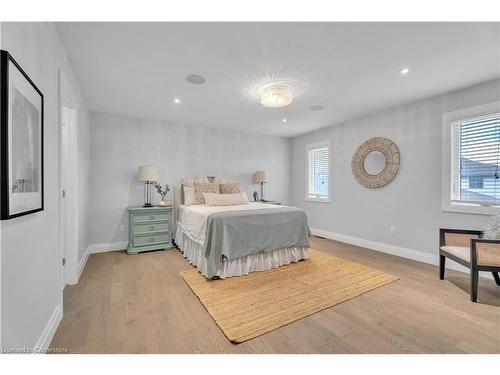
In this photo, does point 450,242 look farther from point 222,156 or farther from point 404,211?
point 222,156

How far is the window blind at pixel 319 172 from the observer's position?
4957mm

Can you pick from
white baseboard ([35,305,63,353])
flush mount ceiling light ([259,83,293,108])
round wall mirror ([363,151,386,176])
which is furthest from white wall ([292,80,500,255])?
white baseboard ([35,305,63,353])

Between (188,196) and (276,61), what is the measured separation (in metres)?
2.71

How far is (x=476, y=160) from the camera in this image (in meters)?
2.87

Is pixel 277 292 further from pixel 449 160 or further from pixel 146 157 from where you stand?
pixel 146 157

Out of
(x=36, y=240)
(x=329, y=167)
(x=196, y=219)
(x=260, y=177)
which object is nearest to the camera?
(x=36, y=240)

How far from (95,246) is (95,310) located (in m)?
2.13

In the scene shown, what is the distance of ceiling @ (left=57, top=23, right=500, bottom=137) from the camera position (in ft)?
5.88

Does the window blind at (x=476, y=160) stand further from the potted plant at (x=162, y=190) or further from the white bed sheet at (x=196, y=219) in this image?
the potted plant at (x=162, y=190)

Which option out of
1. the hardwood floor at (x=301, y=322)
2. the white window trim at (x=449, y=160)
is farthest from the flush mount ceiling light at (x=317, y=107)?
the hardwood floor at (x=301, y=322)

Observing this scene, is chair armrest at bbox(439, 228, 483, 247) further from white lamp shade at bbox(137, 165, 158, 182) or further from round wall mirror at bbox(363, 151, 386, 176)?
white lamp shade at bbox(137, 165, 158, 182)

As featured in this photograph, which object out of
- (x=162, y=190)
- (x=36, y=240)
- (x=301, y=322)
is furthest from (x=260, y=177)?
(x=36, y=240)

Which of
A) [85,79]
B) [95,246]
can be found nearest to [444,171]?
[85,79]

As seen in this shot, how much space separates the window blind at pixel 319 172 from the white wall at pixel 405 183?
0.76 ft
